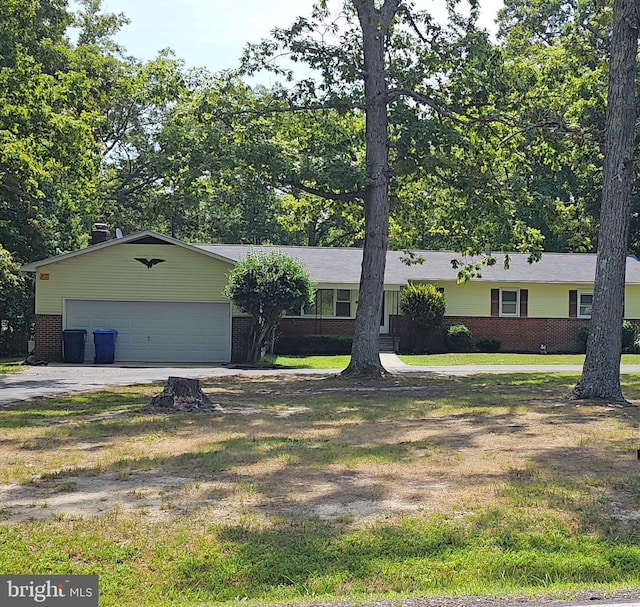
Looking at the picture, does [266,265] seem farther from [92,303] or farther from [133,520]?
[133,520]

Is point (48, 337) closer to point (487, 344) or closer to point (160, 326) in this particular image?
point (160, 326)

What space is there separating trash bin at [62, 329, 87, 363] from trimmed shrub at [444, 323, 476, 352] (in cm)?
1454

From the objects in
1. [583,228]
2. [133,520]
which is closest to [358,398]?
[133,520]

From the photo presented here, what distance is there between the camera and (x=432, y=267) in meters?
35.1

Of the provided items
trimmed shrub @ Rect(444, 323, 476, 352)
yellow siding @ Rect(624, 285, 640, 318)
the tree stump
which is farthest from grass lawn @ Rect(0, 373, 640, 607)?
yellow siding @ Rect(624, 285, 640, 318)

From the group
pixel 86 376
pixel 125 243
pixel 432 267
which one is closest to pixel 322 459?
pixel 86 376

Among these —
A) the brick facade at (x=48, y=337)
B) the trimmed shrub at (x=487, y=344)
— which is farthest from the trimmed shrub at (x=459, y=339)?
the brick facade at (x=48, y=337)

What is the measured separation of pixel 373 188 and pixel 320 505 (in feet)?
46.1

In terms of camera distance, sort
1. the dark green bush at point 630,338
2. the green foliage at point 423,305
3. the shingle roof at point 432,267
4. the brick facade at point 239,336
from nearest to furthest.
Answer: the brick facade at point 239,336, the green foliage at point 423,305, the dark green bush at point 630,338, the shingle roof at point 432,267

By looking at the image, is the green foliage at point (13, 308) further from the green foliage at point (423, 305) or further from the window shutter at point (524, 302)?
the window shutter at point (524, 302)

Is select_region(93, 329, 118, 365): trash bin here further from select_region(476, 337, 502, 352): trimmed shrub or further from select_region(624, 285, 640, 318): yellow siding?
select_region(624, 285, 640, 318): yellow siding

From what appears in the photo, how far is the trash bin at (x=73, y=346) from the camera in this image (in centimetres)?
2721

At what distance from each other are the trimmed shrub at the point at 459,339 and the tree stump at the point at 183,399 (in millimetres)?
19661

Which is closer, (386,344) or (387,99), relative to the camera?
(387,99)
